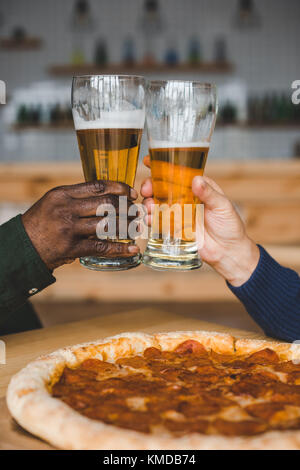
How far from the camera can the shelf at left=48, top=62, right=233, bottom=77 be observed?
18.5 ft

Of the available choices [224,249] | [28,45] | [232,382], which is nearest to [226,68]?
[28,45]

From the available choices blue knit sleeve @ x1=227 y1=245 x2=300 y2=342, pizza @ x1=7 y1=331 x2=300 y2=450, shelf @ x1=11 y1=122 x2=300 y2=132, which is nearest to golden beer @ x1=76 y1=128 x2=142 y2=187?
pizza @ x1=7 y1=331 x2=300 y2=450

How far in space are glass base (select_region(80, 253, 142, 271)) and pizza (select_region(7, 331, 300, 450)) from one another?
0.15 metres

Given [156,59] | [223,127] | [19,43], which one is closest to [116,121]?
[223,127]

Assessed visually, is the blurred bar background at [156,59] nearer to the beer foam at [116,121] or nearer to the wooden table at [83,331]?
the wooden table at [83,331]

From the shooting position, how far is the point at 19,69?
236 inches

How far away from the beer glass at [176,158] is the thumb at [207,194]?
20 millimetres

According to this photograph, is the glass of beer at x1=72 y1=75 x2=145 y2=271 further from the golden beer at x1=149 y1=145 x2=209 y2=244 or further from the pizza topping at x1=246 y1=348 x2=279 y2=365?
the pizza topping at x1=246 y1=348 x2=279 y2=365

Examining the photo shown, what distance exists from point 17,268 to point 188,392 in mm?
452

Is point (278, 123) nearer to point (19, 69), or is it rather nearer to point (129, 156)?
point (19, 69)

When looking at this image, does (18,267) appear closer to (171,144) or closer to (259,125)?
(171,144)

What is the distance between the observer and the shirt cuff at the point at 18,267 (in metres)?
1.10

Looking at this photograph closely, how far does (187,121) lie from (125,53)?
4.91 meters

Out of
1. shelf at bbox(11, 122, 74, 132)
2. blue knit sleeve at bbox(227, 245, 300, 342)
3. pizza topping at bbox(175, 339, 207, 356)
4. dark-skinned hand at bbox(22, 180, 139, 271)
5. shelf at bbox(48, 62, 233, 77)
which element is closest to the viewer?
dark-skinned hand at bbox(22, 180, 139, 271)
